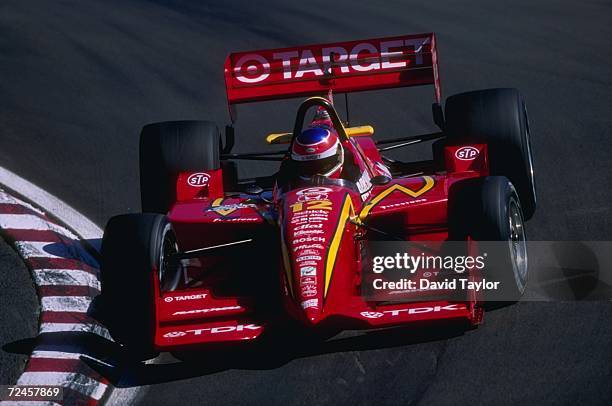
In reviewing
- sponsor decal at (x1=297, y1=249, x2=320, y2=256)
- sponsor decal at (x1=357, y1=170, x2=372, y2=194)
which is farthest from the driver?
sponsor decal at (x1=297, y1=249, x2=320, y2=256)

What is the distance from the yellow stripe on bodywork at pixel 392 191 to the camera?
866cm

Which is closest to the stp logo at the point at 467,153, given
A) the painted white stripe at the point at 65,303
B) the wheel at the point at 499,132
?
the wheel at the point at 499,132

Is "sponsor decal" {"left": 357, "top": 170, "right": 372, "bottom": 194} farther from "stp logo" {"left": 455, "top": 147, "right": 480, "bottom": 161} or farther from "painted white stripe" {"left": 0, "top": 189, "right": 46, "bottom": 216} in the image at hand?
"painted white stripe" {"left": 0, "top": 189, "right": 46, "bottom": 216}

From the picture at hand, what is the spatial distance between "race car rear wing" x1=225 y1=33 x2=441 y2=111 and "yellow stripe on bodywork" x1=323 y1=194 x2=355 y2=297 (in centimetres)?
257

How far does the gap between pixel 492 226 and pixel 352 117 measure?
5975 mm

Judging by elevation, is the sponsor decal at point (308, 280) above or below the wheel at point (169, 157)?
below

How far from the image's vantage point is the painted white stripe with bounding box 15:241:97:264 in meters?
9.89

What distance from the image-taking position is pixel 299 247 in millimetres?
8023

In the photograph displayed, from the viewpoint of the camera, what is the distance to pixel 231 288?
8648mm

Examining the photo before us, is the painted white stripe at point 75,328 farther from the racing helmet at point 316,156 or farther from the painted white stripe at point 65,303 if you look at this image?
the racing helmet at point 316,156

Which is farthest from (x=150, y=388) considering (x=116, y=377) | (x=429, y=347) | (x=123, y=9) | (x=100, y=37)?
(x=123, y=9)

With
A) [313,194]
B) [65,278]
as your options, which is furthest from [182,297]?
[65,278]

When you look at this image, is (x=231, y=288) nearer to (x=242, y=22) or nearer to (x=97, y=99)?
(x=97, y=99)

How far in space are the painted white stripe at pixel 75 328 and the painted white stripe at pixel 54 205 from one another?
192 centimetres
